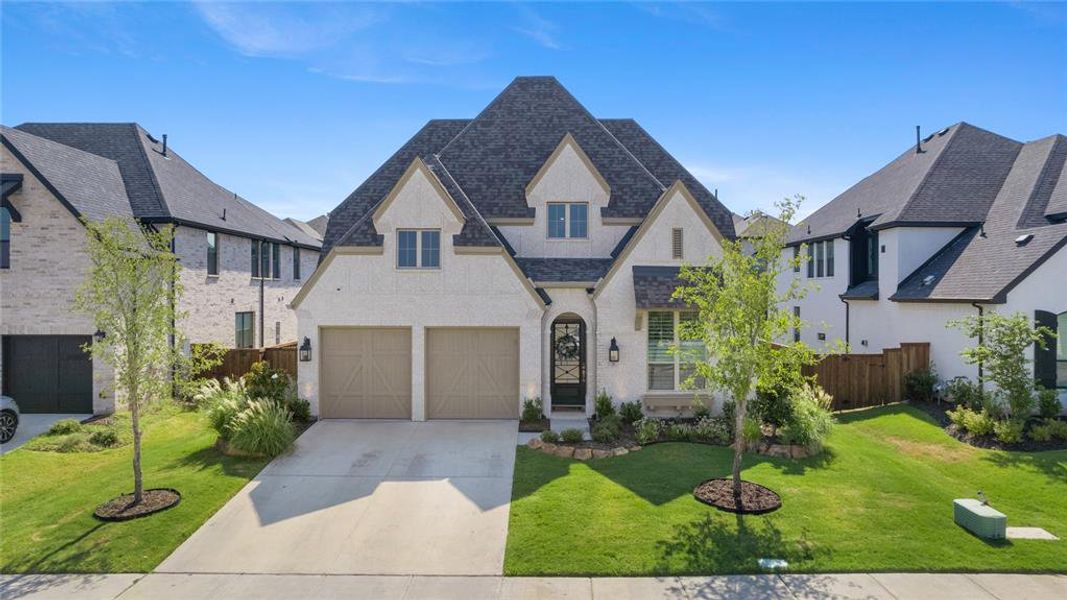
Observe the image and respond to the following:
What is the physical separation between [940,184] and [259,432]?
2534 cm

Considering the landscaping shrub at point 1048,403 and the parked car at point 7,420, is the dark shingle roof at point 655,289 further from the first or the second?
the parked car at point 7,420

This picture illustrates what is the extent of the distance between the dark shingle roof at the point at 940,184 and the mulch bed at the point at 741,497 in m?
13.4

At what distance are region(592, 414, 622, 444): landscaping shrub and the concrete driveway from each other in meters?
2.15

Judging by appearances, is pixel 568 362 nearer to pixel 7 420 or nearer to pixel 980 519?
pixel 980 519

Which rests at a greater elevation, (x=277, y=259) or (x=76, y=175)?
(x=76, y=175)

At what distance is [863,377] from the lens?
56.7 ft

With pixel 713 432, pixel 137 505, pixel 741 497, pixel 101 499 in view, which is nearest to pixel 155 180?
pixel 101 499

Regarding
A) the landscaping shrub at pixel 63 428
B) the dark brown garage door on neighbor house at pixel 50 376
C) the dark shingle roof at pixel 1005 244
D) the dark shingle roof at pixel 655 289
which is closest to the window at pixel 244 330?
the dark brown garage door on neighbor house at pixel 50 376

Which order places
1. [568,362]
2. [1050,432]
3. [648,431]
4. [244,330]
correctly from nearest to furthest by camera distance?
[1050,432] → [648,431] → [568,362] → [244,330]

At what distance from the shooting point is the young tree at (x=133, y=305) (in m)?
9.78

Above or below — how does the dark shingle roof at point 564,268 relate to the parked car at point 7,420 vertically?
above

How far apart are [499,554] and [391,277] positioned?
931 centimetres

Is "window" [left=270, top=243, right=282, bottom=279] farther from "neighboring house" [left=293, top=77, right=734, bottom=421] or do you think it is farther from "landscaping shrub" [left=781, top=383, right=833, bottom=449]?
"landscaping shrub" [left=781, top=383, right=833, bottom=449]

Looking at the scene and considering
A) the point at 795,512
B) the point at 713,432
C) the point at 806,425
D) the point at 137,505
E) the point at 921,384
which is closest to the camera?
the point at 795,512
